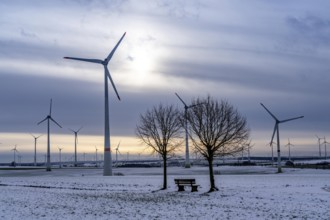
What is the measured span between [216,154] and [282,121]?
5274 centimetres

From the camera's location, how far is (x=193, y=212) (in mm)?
21594

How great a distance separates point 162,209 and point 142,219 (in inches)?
153

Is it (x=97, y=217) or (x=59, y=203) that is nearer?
(x=97, y=217)

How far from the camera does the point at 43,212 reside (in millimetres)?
20953

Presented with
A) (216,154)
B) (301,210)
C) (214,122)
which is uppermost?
(214,122)

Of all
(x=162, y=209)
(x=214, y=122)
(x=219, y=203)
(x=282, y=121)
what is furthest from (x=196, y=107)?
(x=282, y=121)

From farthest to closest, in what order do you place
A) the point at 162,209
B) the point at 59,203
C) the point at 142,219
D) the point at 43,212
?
the point at 59,203 → the point at 162,209 → the point at 43,212 → the point at 142,219

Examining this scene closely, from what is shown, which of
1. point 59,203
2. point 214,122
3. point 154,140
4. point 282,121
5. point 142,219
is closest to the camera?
point 142,219

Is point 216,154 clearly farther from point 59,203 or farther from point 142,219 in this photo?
point 142,219

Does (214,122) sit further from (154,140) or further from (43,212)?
(43,212)

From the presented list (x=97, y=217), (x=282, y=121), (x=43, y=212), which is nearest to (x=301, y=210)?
(x=97, y=217)

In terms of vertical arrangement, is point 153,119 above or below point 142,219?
above

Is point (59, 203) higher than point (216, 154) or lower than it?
lower

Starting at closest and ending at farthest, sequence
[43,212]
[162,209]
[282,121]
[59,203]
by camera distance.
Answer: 1. [43,212]
2. [162,209]
3. [59,203]
4. [282,121]
